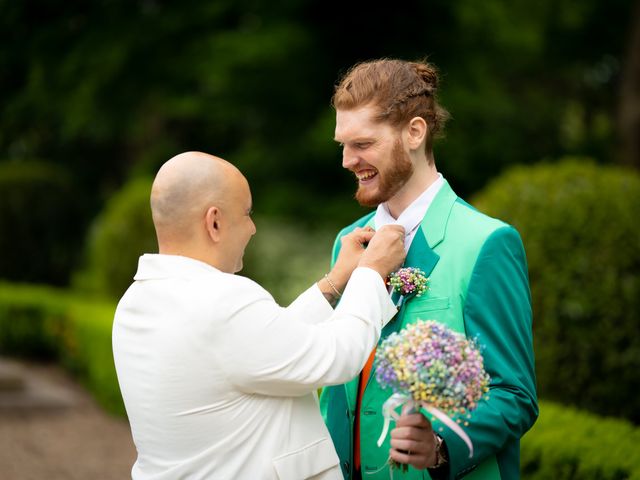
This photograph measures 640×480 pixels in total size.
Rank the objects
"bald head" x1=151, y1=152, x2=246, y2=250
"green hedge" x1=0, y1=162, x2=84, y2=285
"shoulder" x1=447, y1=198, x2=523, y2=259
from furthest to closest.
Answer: "green hedge" x1=0, y1=162, x2=84, y2=285 < "shoulder" x1=447, y1=198, x2=523, y2=259 < "bald head" x1=151, y1=152, x2=246, y2=250

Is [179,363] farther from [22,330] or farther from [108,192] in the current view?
[108,192]

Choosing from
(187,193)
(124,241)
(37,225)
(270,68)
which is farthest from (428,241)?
(37,225)

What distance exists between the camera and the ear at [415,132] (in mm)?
3064

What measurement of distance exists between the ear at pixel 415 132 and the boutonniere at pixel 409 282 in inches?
19.1

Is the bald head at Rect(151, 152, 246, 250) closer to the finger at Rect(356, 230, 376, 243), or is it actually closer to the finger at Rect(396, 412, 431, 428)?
the finger at Rect(356, 230, 376, 243)

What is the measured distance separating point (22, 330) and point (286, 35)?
6.29m

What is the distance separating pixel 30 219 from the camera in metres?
15.9

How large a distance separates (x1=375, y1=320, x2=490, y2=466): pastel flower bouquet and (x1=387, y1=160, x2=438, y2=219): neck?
2.98 ft

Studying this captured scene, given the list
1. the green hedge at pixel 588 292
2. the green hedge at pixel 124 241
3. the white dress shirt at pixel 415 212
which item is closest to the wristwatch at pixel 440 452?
the white dress shirt at pixel 415 212

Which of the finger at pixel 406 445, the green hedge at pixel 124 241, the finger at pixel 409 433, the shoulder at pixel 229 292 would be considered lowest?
the green hedge at pixel 124 241

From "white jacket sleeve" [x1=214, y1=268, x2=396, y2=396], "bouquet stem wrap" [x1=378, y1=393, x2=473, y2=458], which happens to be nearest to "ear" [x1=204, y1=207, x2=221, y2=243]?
"white jacket sleeve" [x1=214, y1=268, x2=396, y2=396]

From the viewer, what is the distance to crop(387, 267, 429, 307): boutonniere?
2.84 meters

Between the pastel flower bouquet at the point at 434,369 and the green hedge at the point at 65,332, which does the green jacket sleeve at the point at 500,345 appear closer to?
the pastel flower bouquet at the point at 434,369

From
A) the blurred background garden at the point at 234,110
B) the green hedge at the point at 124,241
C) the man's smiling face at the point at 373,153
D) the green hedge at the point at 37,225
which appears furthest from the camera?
the green hedge at the point at 37,225
